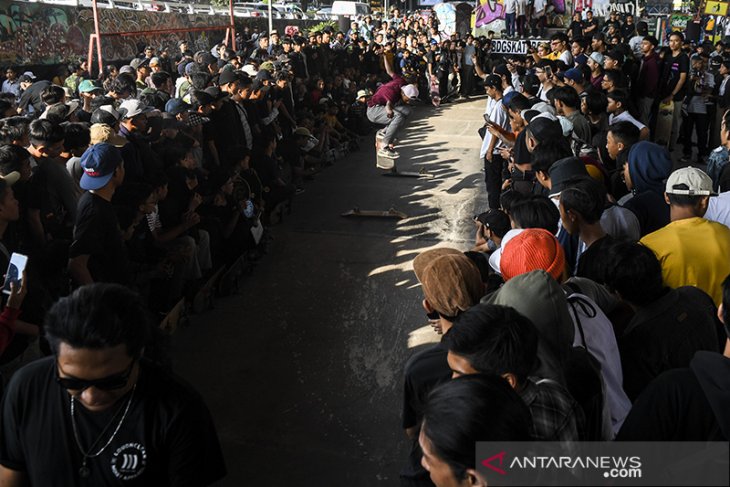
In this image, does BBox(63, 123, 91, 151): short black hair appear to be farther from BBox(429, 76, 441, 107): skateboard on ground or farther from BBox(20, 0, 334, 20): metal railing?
BBox(429, 76, 441, 107): skateboard on ground

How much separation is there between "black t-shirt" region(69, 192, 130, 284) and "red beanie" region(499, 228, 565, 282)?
8.13 feet

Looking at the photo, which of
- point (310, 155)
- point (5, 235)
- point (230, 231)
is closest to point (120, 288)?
point (5, 235)

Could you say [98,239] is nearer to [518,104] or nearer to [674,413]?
[674,413]

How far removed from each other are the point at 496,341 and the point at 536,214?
2.00m

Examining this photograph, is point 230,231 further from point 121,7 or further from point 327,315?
point 121,7

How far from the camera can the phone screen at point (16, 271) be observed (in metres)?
3.12

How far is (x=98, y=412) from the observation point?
209cm

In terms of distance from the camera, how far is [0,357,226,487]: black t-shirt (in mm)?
2086

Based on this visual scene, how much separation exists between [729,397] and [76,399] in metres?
1.92

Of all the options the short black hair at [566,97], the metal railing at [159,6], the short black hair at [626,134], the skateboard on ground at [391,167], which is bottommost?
the skateboard on ground at [391,167]

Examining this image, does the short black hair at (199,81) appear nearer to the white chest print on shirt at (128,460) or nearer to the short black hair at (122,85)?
the short black hair at (122,85)

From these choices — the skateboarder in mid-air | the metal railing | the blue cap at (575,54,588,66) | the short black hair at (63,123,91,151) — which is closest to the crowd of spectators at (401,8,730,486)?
the short black hair at (63,123,91,151)

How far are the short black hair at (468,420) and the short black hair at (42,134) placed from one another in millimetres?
4375
